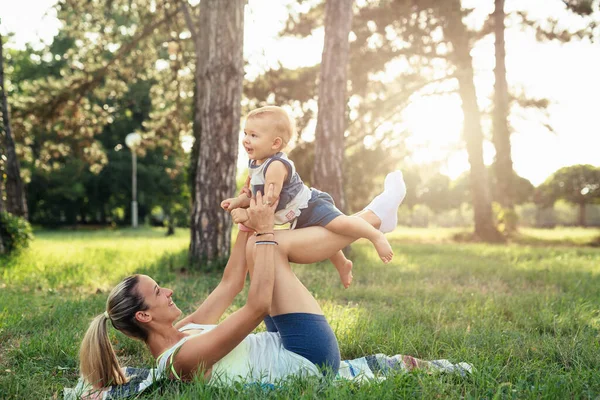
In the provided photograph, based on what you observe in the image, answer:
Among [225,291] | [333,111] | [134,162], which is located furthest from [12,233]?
[134,162]

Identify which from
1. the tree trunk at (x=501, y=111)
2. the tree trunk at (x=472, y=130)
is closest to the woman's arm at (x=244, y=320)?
the tree trunk at (x=472, y=130)

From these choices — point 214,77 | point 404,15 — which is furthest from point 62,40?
point 214,77

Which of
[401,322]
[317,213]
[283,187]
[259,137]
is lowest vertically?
[401,322]

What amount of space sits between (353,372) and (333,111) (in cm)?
684

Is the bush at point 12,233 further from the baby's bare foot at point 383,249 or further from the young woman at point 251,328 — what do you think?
the baby's bare foot at point 383,249

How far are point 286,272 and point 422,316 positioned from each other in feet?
7.74

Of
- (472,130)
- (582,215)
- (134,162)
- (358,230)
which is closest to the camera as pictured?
(358,230)

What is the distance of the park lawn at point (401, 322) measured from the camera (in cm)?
280

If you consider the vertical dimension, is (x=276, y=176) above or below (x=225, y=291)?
above

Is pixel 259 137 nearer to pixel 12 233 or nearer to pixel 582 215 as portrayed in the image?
pixel 12 233

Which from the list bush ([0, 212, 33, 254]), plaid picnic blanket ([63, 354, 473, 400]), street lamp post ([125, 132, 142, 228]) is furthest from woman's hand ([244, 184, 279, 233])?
street lamp post ([125, 132, 142, 228])

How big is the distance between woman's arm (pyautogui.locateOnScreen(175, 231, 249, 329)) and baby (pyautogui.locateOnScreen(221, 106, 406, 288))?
312mm

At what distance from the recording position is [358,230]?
3.05m

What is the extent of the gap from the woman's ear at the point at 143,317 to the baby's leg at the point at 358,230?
1.11m
